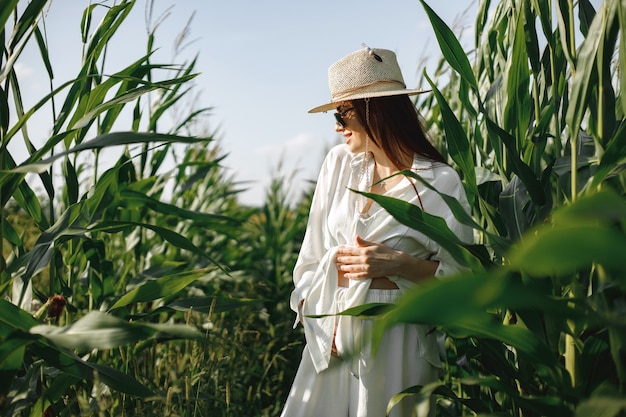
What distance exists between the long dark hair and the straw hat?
36mm

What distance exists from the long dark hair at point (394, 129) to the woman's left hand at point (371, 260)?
0.29 metres

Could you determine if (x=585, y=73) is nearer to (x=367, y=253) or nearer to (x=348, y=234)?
(x=367, y=253)

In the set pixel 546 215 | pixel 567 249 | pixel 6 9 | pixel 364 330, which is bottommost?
pixel 364 330

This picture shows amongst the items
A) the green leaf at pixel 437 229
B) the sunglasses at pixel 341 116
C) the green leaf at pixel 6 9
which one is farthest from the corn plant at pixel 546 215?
the green leaf at pixel 6 9

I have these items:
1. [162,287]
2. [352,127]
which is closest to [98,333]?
[162,287]

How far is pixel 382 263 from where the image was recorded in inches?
69.4

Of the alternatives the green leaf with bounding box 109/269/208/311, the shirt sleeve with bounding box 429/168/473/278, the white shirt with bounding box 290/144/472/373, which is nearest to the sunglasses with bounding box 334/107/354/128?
the white shirt with bounding box 290/144/472/373

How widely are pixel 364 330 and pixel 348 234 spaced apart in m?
0.31

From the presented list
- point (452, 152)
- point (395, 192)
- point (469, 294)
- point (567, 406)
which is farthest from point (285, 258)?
point (469, 294)

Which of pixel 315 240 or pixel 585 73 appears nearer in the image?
pixel 585 73

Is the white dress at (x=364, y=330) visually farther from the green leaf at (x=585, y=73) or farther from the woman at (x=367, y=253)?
the green leaf at (x=585, y=73)

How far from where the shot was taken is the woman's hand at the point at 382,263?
1764 millimetres

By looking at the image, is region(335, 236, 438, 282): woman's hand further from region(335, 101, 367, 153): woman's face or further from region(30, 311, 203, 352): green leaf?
region(30, 311, 203, 352): green leaf

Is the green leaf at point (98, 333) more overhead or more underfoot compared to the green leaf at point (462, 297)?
more overhead
